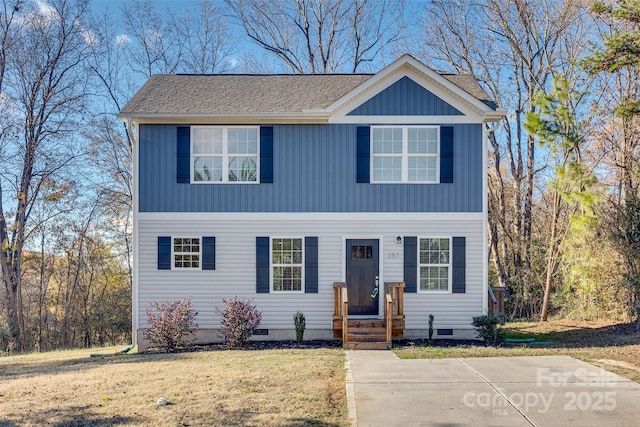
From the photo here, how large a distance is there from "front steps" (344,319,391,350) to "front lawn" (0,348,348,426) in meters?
1.11

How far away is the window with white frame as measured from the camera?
40.8 feet

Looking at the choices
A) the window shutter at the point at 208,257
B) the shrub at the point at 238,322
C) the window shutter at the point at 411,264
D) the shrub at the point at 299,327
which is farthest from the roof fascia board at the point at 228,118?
the shrub at the point at 299,327

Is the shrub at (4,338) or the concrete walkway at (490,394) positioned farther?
the shrub at (4,338)

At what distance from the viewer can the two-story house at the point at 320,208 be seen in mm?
12266

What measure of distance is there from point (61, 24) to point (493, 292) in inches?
698

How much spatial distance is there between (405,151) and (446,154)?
924 mm

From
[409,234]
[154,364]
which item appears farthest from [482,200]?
[154,364]

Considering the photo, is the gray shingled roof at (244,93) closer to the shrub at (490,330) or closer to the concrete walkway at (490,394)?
the shrub at (490,330)

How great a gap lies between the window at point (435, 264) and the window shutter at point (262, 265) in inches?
139

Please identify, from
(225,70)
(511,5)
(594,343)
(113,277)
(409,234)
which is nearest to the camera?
(594,343)

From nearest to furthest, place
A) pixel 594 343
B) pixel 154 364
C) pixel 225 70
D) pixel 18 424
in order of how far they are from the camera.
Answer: pixel 18 424, pixel 154 364, pixel 594 343, pixel 225 70

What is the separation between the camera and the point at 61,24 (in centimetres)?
1997

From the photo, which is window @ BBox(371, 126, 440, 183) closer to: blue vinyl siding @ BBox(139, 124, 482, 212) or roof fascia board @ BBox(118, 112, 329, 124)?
blue vinyl siding @ BBox(139, 124, 482, 212)

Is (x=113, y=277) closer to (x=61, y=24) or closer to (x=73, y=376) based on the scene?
(x=61, y=24)
